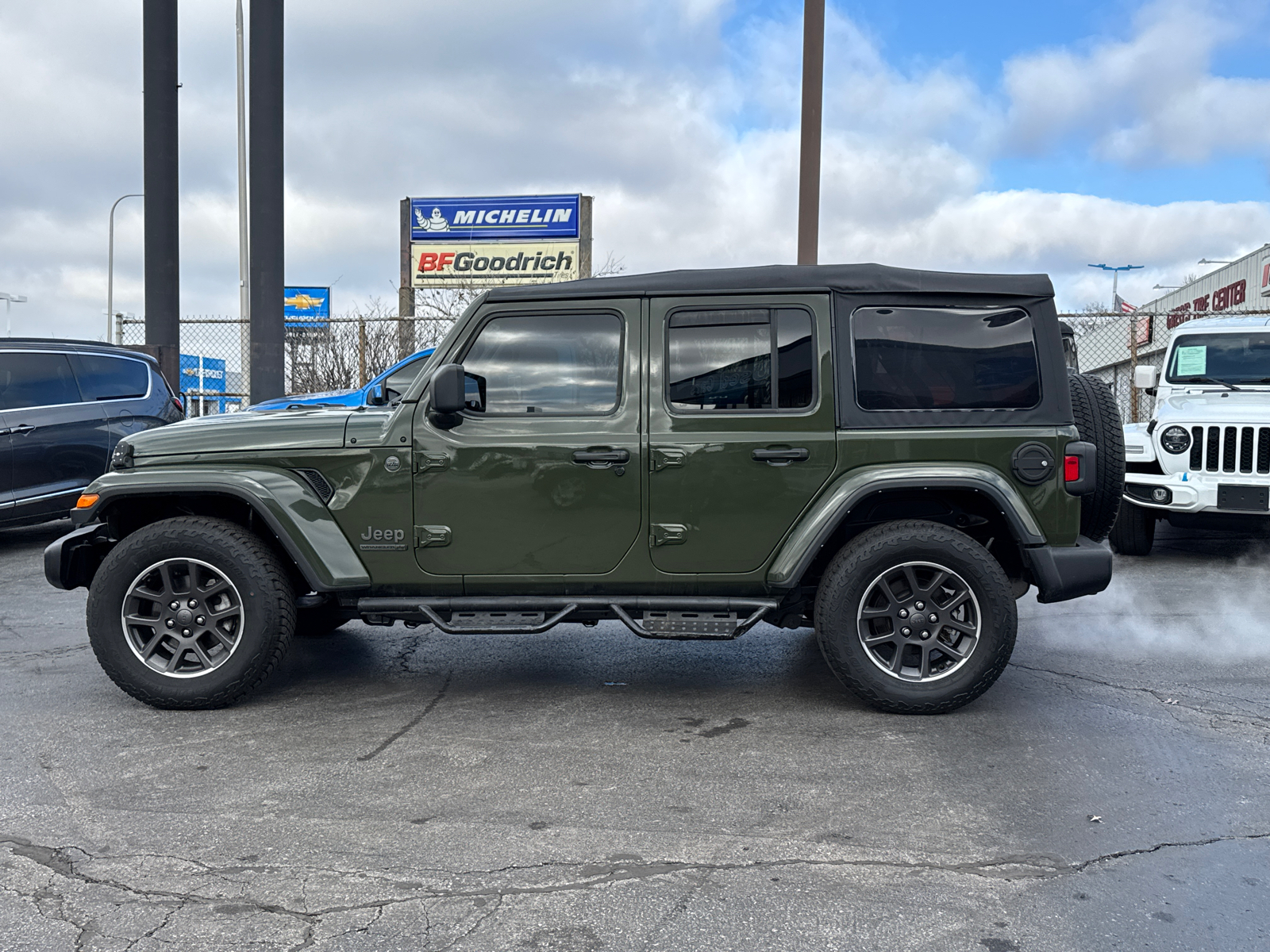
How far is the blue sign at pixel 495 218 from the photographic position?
22.3m

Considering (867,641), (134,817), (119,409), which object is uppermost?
(119,409)

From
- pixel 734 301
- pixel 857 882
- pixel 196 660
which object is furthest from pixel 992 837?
pixel 196 660

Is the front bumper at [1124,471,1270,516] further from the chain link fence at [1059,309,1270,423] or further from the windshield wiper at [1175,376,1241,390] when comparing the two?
the chain link fence at [1059,309,1270,423]

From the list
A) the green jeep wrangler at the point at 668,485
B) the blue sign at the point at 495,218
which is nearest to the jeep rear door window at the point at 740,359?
the green jeep wrangler at the point at 668,485

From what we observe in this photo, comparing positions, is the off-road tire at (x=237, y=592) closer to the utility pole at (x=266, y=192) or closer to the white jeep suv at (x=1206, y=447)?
the white jeep suv at (x=1206, y=447)

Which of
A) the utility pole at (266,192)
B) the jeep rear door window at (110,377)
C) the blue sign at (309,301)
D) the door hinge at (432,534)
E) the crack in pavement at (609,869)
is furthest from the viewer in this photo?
the blue sign at (309,301)

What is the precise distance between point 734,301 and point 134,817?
3007 millimetres

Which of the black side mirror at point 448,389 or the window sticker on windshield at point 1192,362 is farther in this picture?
the window sticker on windshield at point 1192,362

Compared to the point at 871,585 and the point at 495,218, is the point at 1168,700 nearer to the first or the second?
the point at 871,585

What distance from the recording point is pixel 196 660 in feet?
15.7

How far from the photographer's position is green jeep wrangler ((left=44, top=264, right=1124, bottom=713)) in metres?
4.61

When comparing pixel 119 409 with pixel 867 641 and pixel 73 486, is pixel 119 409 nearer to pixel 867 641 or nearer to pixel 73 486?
pixel 73 486

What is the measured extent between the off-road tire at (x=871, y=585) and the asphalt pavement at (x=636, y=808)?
0.13m

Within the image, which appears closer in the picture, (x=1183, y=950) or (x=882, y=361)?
(x=1183, y=950)
